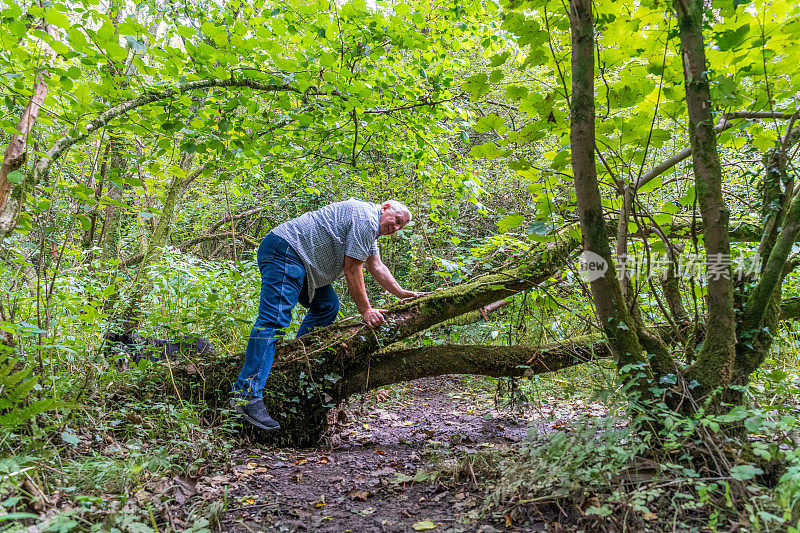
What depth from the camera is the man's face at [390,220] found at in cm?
380

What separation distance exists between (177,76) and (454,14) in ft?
8.54

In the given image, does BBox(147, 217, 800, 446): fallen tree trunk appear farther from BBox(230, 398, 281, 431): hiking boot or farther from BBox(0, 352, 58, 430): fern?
BBox(0, 352, 58, 430): fern

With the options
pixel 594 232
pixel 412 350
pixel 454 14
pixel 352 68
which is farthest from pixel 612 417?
pixel 454 14

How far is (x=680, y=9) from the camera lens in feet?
6.33

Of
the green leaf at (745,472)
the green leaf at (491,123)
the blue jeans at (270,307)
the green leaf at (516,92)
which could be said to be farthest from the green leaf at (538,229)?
the blue jeans at (270,307)

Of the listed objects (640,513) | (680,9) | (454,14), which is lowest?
(640,513)

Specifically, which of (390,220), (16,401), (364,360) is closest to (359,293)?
(364,360)

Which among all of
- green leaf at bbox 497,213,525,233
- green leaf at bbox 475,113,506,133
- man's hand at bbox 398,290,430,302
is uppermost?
green leaf at bbox 475,113,506,133

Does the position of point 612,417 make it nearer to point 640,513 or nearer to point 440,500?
point 640,513

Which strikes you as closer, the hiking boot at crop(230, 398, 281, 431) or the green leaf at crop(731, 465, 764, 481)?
the green leaf at crop(731, 465, 764, 481)

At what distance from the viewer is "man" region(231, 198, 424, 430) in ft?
10.6

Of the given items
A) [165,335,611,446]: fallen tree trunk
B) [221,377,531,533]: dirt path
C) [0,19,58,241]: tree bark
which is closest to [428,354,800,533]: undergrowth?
[221,377,531,533]: dirt path

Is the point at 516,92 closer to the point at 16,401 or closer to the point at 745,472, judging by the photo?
the point at 745,472

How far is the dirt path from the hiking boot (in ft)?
0.60
